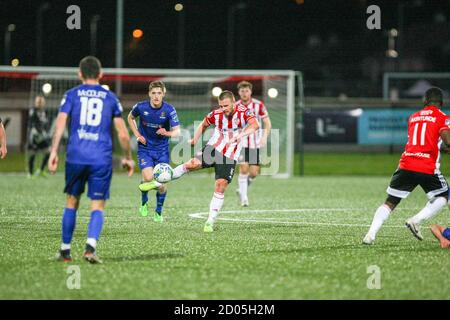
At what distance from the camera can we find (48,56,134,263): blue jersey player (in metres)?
8.64

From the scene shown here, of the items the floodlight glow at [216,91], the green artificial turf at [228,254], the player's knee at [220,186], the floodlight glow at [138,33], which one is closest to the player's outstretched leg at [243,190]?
the green artificial turf at [228,254]

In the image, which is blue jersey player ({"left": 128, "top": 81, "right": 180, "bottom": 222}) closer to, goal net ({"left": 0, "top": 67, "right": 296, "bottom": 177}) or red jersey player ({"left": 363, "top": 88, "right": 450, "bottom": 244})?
red jersey player ({"left": 363, "top": 88, "right": 450, "bottom": 244})

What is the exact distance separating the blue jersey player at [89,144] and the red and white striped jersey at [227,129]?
3.67 metres

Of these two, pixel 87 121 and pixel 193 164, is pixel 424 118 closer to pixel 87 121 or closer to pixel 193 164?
pixel 193 164

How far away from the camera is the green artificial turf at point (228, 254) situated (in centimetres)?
717

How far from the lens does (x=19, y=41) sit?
78.0 meters

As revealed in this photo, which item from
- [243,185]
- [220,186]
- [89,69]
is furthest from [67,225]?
[243,185]

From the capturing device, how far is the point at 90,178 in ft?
28.7

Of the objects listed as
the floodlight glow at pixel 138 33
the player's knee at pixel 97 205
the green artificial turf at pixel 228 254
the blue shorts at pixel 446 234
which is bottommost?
the green artificial turf at pixel 228 254

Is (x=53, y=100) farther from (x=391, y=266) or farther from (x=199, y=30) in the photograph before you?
(x=199, y=30)

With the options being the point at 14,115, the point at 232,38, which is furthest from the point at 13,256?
the point at 232,38

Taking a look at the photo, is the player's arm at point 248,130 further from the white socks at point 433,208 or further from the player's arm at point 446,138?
the player's arm at point 446,138
